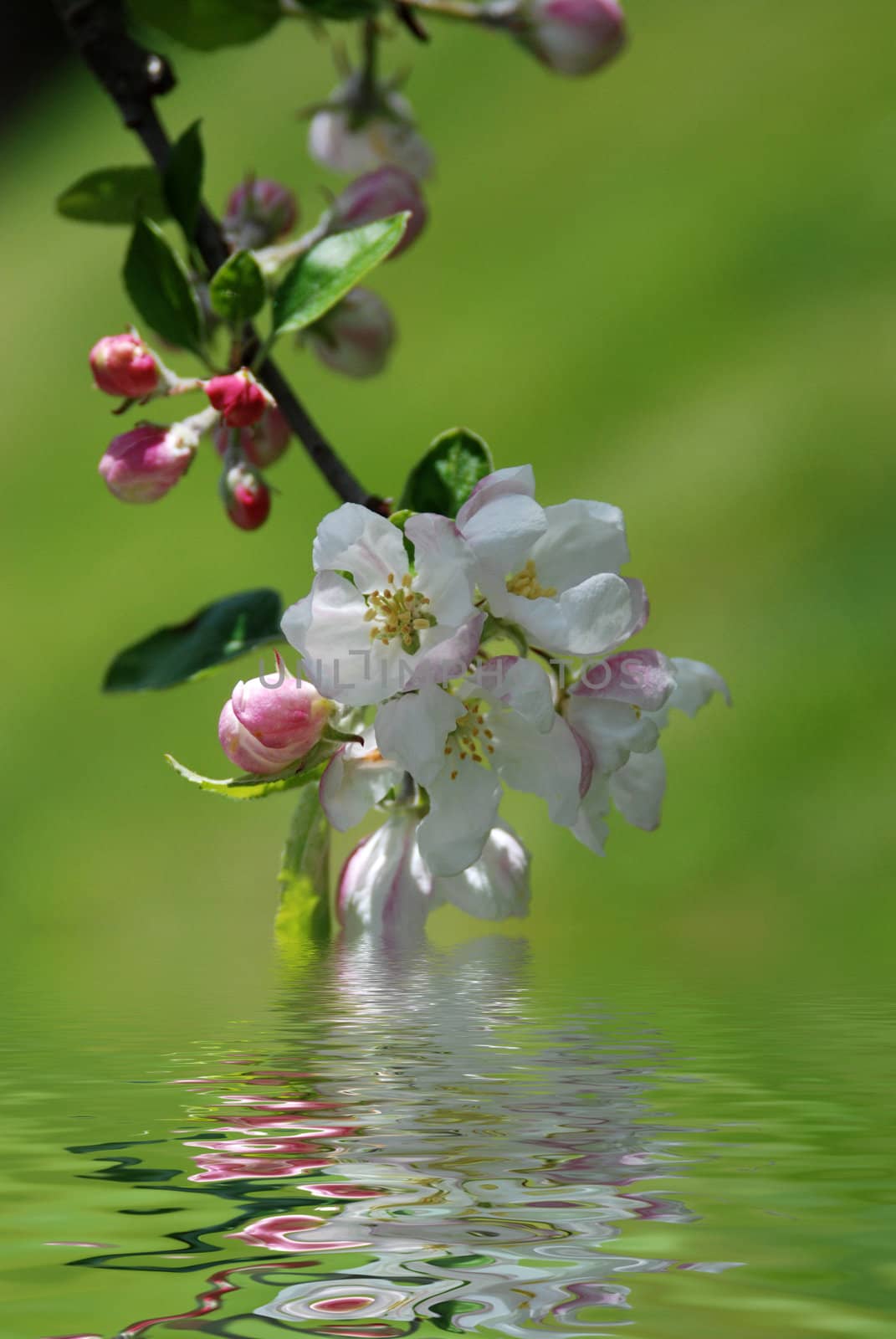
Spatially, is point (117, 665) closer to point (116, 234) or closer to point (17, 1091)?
point (17, 1091)

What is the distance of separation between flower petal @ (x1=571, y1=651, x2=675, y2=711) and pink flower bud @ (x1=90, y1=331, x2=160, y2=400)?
114mm

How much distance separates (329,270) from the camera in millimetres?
349

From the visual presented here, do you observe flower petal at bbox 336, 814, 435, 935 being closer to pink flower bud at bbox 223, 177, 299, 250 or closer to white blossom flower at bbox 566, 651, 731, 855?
white blossom flower at bbox 566, 651, 731, 855

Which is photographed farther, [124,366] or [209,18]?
[209,18]

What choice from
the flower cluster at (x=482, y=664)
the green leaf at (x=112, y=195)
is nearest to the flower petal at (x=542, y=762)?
the flower cluster at (x=482, y=664)

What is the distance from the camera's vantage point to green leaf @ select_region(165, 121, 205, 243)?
362mm

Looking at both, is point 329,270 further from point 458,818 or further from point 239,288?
point 458,818

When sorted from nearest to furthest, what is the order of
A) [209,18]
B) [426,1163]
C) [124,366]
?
[426,1163], [124,366], [209,18]

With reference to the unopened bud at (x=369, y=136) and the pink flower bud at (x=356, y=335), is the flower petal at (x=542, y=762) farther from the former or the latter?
the unopened bud at (x=369, y=136)

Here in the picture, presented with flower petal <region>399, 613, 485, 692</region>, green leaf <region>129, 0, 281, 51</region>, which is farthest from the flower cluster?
green leaf <region>129, 0, 281, 51</region>

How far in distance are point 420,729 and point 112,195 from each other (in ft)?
0.80

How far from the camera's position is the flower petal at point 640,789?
1.04 ft

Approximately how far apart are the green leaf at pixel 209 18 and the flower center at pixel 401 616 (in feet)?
0.74

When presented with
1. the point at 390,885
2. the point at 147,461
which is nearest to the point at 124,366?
the point at 147,461
